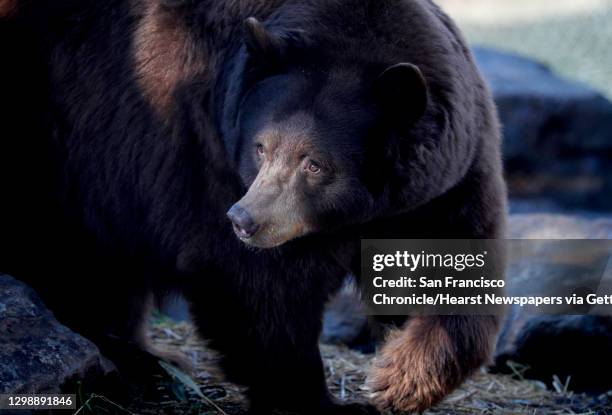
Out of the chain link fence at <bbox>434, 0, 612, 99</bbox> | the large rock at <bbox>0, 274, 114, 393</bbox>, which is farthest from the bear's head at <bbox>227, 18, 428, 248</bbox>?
the chain link fence at <bbox>434, 0, 612, 99</bbox>

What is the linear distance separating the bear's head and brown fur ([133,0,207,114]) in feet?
1.51

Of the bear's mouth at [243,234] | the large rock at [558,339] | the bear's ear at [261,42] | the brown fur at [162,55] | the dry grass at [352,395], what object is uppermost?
the bear's ear at [261,42]

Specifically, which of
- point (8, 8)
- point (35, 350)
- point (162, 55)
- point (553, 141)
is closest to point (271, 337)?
point (35, 350)

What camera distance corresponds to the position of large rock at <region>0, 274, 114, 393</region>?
4.17 m

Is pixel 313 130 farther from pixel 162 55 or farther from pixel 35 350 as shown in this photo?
pixel 35 350

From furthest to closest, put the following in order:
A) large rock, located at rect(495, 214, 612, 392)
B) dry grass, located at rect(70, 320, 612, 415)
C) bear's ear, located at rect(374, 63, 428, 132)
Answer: large rock, located at rect(495, 214, 612, 392)
dry grass, located at rect(70, 320, 612, 415)
bear's ear, located at rect(374, 63, 428, 132)

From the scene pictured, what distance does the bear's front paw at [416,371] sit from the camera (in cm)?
484

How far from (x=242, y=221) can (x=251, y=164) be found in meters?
0.47

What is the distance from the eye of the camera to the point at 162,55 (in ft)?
16.1

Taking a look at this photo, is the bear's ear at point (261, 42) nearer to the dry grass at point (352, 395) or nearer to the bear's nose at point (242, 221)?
the bear's nose at point (242, 221)

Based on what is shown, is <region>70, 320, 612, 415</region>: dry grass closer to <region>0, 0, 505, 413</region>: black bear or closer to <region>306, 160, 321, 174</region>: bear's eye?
<region>0, 0, 505, 413</region>: black bear

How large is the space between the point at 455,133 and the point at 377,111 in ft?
1.28

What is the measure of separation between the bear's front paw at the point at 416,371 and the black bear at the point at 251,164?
1cm

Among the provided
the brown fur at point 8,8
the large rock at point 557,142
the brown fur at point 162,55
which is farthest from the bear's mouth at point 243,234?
the large rock at point 557,142
